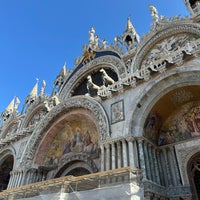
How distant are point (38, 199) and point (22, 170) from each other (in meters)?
5.06

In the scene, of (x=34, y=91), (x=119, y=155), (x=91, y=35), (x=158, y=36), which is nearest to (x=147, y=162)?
(x=119, y=155)

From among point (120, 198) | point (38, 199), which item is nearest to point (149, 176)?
point (120, 198)

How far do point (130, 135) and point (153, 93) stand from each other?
6.09 feet

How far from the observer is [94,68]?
14883mm

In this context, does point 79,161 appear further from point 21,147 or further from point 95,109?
point 21,147

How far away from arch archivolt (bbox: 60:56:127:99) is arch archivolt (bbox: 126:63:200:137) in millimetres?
4407

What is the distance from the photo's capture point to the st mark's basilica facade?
Answer: 626 cm

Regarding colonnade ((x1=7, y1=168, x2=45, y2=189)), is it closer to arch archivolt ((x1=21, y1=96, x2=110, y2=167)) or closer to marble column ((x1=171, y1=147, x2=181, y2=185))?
arch archivolt ((x1=21, y1=96, x2=110, y2=167))

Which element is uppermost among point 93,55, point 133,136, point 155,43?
point 93,55

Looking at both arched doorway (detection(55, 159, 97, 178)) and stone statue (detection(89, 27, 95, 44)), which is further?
stone statue (detection(89, 27, 95, 44))

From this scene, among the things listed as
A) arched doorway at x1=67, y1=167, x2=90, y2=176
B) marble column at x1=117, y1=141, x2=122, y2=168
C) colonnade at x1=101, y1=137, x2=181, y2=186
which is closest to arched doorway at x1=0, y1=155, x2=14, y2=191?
arched doorway at x1=67, y1=167, x2=90, y2=176

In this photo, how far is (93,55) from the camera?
15.5 m

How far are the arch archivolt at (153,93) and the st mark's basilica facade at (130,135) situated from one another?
0.03m

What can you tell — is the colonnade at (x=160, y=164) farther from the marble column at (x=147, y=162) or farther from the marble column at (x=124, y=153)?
the marble column at (x=124, y=153)
